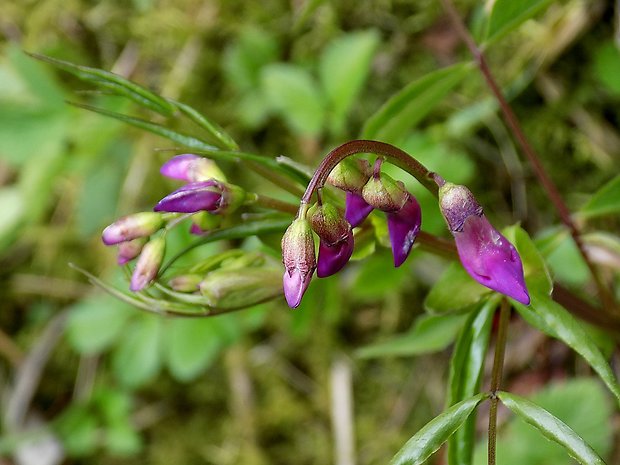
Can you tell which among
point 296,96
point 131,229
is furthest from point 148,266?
point 296,96

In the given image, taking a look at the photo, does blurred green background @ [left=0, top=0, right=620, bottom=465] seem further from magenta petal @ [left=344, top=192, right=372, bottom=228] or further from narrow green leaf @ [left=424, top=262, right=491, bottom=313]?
magenta petal @ [left=344, top=192, right=372, bottom=228]

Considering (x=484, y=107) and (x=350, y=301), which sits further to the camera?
(x=350, y=301)

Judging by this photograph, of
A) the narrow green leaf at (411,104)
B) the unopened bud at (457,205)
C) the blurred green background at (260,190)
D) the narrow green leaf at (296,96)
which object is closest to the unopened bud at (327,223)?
the unopened bud at (457,205)

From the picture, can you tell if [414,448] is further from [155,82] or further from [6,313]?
[6,313]

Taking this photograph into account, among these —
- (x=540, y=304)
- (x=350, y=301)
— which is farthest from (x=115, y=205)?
(x=540, y=304)

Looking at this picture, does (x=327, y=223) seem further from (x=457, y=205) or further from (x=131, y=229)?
(x=131, y=229)
